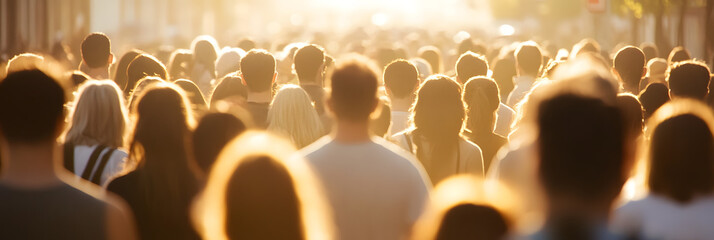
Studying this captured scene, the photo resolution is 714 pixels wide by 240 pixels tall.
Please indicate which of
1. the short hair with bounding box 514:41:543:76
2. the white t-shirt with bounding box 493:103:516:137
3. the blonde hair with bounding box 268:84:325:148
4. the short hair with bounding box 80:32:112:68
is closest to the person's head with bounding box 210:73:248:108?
the white t-shirt with bounding box 493:103:516:137

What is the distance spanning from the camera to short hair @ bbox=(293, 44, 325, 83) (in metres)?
10.7

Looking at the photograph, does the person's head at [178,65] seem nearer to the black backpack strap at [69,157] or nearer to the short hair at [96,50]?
the short hair at [96,50]

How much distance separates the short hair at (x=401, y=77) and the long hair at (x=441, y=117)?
2189mm

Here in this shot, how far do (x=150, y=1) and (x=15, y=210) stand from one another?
93299mm

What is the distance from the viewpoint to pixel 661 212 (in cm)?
529

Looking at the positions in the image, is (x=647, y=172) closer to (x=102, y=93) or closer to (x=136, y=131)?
(x=136, y=131)

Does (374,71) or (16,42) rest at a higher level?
(374,71)

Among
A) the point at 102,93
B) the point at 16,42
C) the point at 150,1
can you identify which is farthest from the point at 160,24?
the point at 102,93

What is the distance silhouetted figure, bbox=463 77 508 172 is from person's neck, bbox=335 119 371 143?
9.83 ft

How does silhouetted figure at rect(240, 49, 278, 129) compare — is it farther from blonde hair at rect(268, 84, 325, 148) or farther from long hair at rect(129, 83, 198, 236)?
long hair at rect(129, 83, 198, 236)

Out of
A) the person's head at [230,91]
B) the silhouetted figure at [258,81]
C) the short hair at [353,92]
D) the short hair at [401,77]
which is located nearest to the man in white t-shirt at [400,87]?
the short hair at [401,77]

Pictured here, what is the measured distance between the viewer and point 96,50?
1246 centimetres

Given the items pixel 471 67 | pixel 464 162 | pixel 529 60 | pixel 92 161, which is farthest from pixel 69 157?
pixel 529 60

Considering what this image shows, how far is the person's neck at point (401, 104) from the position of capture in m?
10.2
